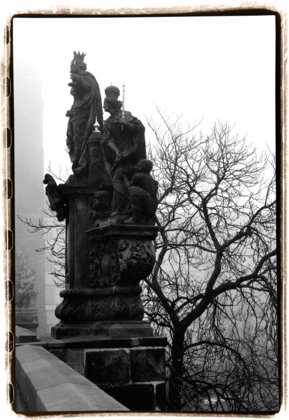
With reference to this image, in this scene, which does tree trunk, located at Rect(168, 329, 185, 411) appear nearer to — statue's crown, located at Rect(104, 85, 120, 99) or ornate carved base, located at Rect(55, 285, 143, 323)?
ornate carved base, located at Rect(55, 285, 143, 323)

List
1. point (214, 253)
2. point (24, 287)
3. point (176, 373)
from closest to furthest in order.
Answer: point (176, 373)
point (214, 253)
point (24, 287)

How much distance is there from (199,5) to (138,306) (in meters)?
4.39

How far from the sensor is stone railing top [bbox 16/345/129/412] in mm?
3230

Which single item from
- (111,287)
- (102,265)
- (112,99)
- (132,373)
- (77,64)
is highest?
(77,64)

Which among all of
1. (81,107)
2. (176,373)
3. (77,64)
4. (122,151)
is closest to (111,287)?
(122,151)

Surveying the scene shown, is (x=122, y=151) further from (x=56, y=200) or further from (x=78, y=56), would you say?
(x=78, y=56)

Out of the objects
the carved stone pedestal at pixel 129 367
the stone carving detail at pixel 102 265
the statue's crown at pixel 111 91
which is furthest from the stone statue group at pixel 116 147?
the carved stone pedestal at pixel 129 367

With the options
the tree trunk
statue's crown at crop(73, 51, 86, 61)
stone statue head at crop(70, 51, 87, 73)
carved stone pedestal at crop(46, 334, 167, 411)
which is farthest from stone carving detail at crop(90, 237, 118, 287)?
the tree trunk

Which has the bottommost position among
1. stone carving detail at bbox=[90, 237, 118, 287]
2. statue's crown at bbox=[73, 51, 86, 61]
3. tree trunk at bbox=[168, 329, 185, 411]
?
tree trunk at bbox=[168, 329, 185, 411]

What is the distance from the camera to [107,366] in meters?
6.32

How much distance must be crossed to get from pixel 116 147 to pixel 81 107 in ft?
3.52

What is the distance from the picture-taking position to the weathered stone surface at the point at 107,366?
6.23m

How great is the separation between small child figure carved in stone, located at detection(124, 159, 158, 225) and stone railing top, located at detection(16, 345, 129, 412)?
1515 mm

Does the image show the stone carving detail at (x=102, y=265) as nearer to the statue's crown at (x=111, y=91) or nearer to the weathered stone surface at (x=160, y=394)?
the weathered stone surface at (x=160, y=394)
